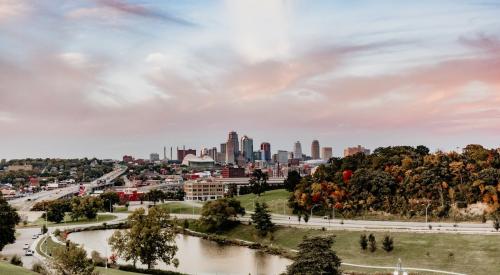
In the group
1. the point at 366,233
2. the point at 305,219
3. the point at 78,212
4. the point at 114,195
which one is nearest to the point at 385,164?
the point at 305,219

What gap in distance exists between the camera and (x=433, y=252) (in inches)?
2288

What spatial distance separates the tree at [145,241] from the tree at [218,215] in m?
32.6

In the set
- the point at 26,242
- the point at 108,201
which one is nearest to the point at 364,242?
the point at 26,242

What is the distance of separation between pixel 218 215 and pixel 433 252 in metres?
39.0

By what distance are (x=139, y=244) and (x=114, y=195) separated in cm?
8529

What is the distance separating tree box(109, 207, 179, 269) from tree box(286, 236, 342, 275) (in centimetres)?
1629

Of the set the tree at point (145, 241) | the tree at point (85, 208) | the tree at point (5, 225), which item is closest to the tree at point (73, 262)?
the tree at point (145, 241)

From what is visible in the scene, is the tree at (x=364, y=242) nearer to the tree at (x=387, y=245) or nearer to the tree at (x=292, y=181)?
the tree at (x=387, y=245)

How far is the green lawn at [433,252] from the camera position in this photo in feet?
175

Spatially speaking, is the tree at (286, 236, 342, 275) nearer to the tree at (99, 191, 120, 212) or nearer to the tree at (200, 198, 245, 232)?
the tree at (200, 198, 245, 232)

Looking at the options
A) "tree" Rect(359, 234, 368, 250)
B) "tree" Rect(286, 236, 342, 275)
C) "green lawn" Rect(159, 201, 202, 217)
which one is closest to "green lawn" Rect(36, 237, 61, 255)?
"tree" Rect(286, 236, 342, 275)

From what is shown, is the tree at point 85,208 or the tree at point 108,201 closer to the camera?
the tree at point 85,208

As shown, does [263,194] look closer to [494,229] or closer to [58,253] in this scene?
[494,229]

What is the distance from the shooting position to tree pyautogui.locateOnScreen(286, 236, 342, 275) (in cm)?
4041
